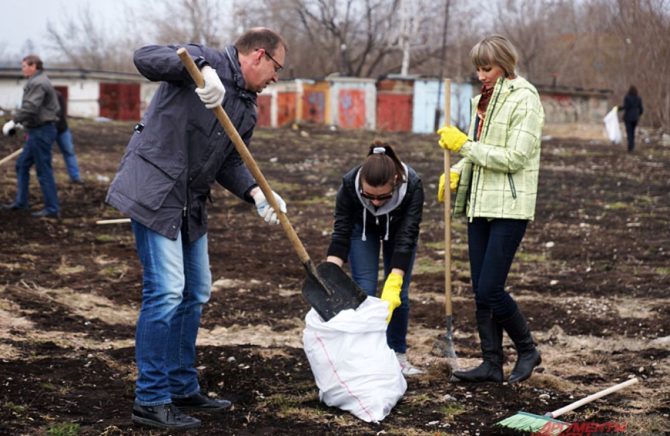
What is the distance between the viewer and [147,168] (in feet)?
12.9

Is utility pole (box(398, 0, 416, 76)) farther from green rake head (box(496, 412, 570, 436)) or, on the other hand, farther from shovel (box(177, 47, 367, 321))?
green rake head (box(496, 412, 570, 436))

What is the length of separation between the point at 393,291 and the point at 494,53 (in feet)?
4.25

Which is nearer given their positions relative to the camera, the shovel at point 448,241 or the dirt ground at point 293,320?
the dirt ground at point 293,320

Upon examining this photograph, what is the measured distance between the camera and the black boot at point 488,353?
16.1ft

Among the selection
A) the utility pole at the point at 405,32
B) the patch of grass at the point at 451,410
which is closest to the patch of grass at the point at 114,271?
the patch of grass at the point at 451,410

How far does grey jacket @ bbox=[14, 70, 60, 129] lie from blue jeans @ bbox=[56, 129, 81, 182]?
1.80 m

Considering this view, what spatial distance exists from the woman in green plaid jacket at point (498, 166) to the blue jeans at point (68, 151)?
8946 mm

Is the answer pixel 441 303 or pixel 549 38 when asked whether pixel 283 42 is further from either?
pixel 549 38

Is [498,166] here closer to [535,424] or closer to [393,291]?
[393,291]

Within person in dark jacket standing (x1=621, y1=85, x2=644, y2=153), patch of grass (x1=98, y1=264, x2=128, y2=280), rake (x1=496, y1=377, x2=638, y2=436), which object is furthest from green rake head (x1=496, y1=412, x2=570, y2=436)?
person in dark jacket standing (x1=621, y1=85, x2=644, y2=153)

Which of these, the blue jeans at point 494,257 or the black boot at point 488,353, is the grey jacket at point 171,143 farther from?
the black boot at point 488,353

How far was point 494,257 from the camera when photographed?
4648mm

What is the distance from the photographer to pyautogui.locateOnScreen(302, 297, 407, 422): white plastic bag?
4289 millimetres

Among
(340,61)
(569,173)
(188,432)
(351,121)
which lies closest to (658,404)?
(188,432)
